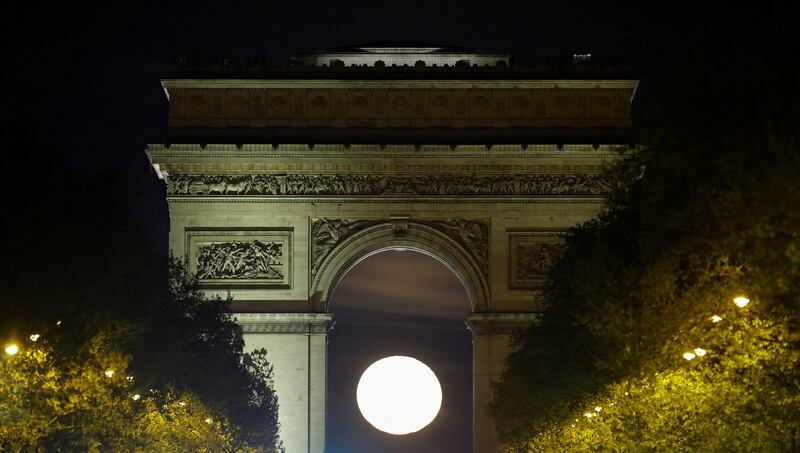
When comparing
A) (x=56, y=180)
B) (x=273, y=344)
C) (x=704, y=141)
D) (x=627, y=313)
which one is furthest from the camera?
(x=273, y=344)

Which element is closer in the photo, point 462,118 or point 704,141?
point 704,141

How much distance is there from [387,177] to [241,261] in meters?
5.62

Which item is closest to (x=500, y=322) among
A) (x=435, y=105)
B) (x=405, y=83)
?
(x=435, y=105)

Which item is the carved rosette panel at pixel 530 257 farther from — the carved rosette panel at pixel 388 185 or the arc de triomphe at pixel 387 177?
the carved rosette panel at pixel 388 185

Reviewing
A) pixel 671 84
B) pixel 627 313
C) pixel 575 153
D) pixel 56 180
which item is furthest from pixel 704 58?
pixel 575 153

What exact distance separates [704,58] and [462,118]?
31.0 metres

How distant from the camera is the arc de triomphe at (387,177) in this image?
69.9 meters

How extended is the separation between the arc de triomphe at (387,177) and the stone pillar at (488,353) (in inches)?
1.9

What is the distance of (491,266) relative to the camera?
70625 millimetres

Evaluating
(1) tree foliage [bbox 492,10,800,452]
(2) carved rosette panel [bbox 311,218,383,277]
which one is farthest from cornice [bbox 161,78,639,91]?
(1) tree foliage [bbox 492,10,800,452]

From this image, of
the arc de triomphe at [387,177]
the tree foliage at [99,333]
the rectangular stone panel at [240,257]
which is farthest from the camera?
the rectangular stone panel at [240,257]

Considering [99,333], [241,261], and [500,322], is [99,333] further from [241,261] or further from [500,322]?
[500,322]

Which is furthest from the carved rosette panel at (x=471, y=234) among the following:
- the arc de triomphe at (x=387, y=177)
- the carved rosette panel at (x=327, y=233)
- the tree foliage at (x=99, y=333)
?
the tree foliage at (x=99, y=333)

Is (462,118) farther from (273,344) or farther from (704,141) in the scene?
(704,141)
